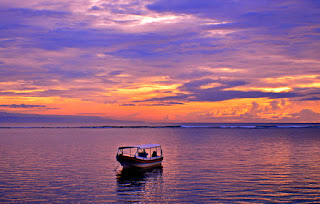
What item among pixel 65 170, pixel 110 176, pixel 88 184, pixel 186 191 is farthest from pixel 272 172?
pixel 65 170

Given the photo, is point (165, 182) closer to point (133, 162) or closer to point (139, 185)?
point (139, 185)

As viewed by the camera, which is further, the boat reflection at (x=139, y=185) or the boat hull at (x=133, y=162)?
the boat hull at (x=133, y=162)

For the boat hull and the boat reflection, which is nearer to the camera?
the boat reflection

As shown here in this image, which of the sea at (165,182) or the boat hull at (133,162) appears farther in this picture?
the boat hull at (133,162)

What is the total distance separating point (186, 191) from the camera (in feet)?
117

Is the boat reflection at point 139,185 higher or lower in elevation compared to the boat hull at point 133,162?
lower

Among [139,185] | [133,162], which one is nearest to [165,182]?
[139,185]

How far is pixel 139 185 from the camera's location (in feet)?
132

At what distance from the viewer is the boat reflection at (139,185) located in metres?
33.9

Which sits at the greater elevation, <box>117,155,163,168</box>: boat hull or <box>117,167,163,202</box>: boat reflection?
<box>117,155,163,168</box>: boat hull

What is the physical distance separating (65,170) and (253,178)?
27.5 meters

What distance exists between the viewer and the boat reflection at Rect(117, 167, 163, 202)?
1334 inches

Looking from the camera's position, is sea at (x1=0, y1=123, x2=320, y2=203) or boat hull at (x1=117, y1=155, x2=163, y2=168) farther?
boat hull at (x1=117, y1=155, x2=163, y2=168)

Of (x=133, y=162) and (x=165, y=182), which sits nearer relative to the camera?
(x=165, y=182)
